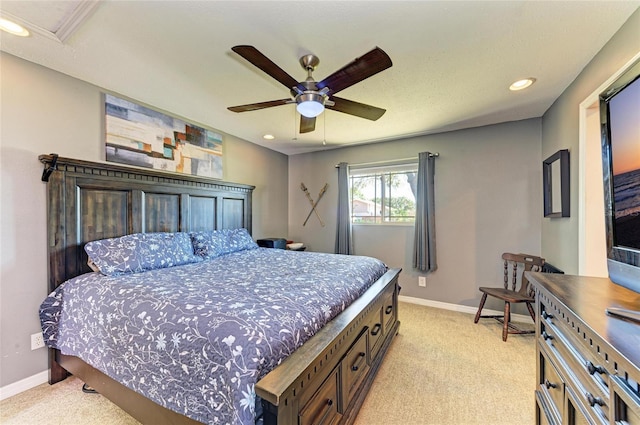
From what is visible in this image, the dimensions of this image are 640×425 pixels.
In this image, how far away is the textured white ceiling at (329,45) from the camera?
4.63ft

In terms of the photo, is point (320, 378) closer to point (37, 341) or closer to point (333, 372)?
point (333, 372)

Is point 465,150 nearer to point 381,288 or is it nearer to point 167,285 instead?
point 381,288

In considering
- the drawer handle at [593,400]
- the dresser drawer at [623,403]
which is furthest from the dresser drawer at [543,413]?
the dresser drawer at [623,403]

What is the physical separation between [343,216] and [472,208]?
5.77 ft

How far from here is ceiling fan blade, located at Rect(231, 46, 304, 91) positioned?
52.2 inches

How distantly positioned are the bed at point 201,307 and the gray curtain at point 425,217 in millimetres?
1044

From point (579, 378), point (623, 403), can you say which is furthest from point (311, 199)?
point (623, 403)

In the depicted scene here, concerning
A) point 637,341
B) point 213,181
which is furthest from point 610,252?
point 213,181

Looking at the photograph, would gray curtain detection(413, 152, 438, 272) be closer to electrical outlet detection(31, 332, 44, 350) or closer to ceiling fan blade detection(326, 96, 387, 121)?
ceiling fan blade detection(326, 96, 387, 121)

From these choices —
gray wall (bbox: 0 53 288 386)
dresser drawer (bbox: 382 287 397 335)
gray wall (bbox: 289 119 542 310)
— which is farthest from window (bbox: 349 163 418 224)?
gray wall (bbox: 0 53 288 386)

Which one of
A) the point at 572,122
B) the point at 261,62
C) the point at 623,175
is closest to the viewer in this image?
the point at 623,175

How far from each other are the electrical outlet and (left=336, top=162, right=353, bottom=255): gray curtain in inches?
126

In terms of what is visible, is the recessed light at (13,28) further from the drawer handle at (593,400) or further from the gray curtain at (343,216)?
the gray curtain at (343,216)

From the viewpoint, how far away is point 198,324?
3.75ft
